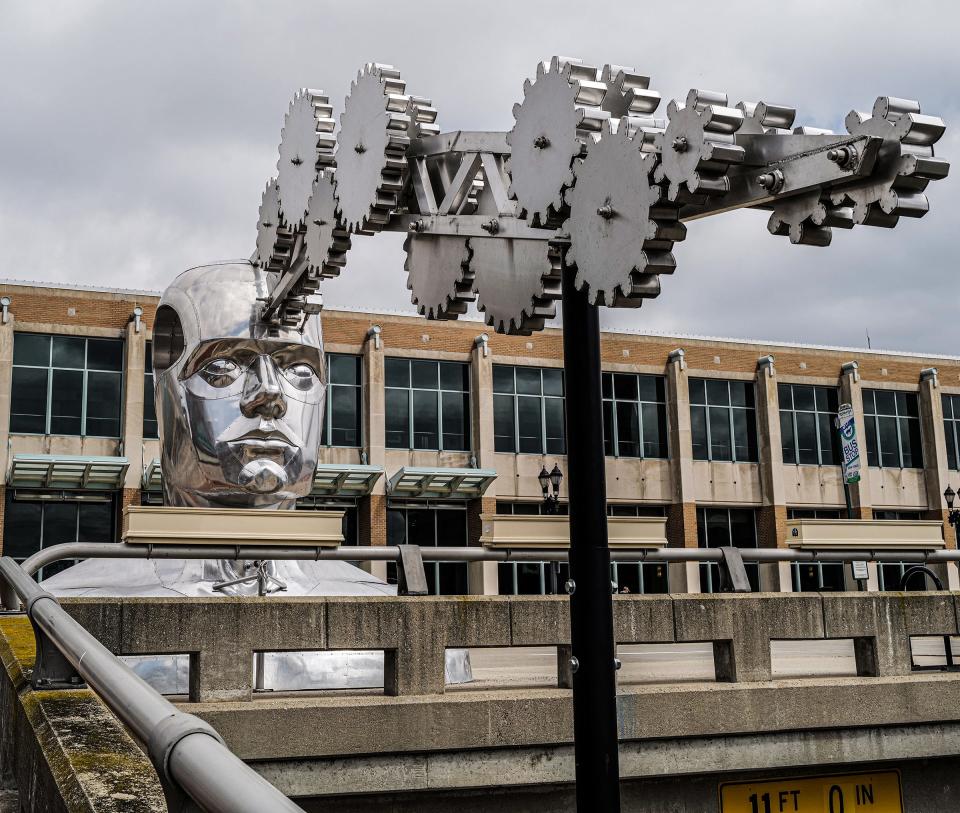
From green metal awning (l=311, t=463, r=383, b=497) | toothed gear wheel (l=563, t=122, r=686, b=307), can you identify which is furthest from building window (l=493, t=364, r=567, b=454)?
toothed gear wheel (l=563, t=122, r=686, b=307)

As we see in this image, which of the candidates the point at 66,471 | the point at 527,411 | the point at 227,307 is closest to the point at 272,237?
the point at 227,307

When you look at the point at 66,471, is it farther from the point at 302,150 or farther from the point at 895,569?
the point at 895,569

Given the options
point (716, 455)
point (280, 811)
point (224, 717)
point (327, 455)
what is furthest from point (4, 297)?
point (280, 811)

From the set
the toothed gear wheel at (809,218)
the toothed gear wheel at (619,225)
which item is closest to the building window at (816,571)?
the toothed gear wheel at (809,218)

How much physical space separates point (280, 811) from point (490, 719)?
6.37 m

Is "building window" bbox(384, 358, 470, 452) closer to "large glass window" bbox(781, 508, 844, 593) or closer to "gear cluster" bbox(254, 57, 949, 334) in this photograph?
"large glass window" bbox(781, 508, 844, 593)

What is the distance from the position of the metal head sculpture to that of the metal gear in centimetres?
105

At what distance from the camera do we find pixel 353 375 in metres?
40.7

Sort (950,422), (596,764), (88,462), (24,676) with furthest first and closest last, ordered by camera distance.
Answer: (950,422) < (88,462) < (596,764) < (24,676)

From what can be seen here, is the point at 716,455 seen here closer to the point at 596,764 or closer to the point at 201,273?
the point at 201,273

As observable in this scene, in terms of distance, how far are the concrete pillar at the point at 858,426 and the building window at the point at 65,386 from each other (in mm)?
29110

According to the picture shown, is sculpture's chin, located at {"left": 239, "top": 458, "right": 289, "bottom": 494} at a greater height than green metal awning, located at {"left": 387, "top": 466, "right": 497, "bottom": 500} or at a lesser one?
lesser

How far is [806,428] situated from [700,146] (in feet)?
146

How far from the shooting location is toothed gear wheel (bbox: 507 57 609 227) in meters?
5.45
